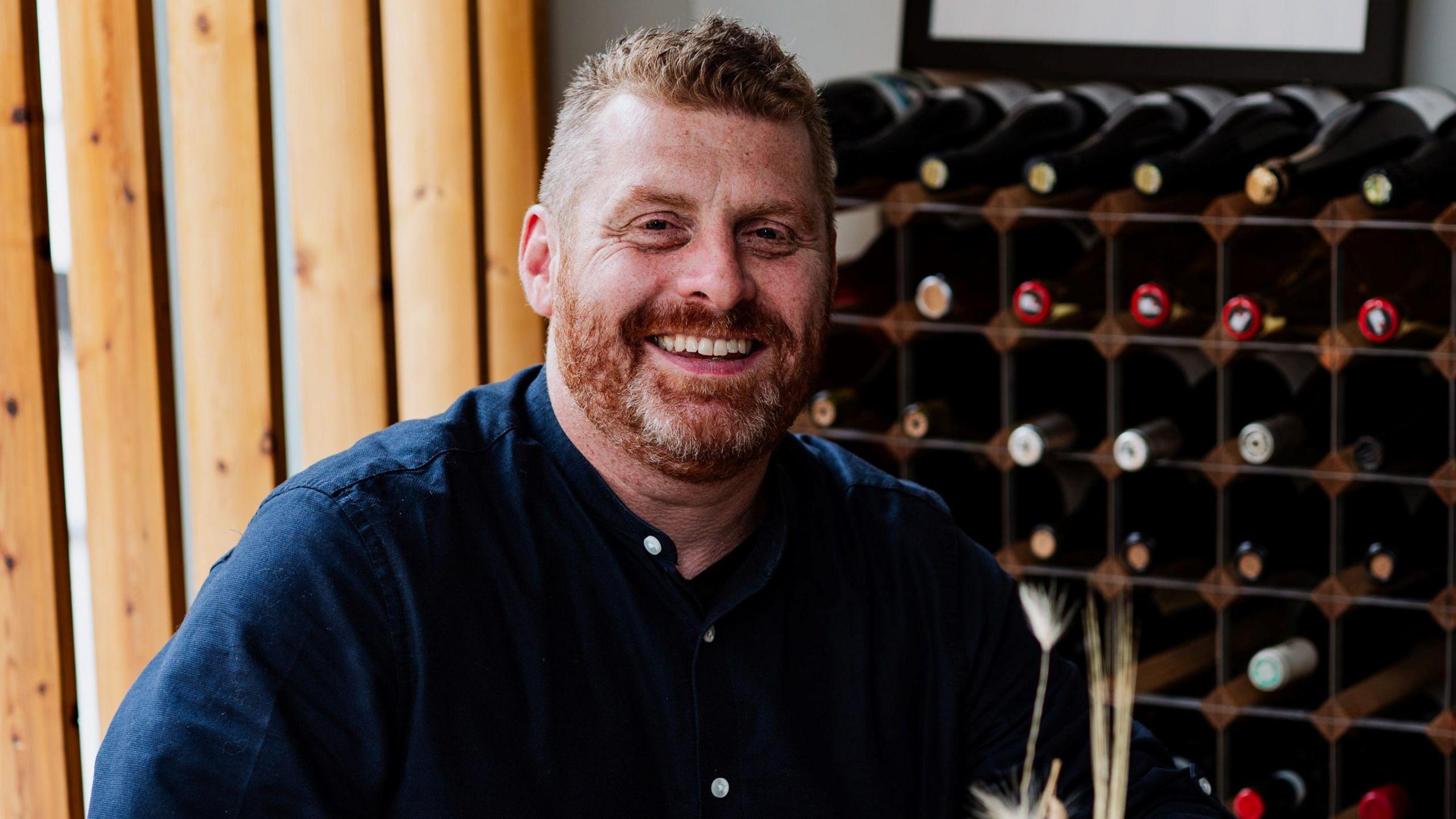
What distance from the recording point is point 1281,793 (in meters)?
1.97

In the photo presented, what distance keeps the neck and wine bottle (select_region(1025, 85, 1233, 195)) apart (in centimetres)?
79

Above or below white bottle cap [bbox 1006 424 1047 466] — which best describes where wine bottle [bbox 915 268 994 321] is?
above

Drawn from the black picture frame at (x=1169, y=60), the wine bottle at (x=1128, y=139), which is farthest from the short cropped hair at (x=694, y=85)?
the black picture frame at (x=1169, y=60)

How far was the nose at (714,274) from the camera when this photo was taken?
120 cm

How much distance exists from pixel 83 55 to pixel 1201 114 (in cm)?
139

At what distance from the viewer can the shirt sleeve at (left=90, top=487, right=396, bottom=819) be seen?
102 cm

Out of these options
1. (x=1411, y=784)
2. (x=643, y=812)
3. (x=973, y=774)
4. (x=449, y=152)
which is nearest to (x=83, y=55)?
(x=449, y=152)

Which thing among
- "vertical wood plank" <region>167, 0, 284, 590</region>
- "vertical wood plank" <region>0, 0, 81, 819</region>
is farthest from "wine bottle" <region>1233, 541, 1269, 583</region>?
"vertical wood plank" <region>0, 0, 81, 819</region>

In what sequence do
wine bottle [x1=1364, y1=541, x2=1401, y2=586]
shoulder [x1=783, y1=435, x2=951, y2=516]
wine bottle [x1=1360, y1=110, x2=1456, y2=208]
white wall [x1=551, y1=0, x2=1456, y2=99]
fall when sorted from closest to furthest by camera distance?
shoulder [x1=783, y1=435, x2=951, y2=516]
wine bottle [x1=1360, y1=110, x2=1456, y2=208]
wine bottle [x1=1364, y1=541, x2=1401, y2=586]
white wall [x1=551, y1=0, x2=1456, y2=99]

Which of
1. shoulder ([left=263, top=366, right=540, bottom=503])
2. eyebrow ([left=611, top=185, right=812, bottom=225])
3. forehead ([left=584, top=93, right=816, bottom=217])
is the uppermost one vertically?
forehead ([left=584, top=93, right=816, bottom=217])

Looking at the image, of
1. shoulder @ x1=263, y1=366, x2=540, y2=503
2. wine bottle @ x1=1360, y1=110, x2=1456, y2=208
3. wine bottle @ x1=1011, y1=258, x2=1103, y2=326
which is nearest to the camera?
shoulder @ x1=263, y1=366, x2=540, y2=503

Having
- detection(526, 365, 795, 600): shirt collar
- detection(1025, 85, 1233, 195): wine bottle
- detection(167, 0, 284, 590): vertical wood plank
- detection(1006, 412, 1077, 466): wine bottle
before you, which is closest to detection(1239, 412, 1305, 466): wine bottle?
detection(1006, 412, 1077, 466): wine bottle

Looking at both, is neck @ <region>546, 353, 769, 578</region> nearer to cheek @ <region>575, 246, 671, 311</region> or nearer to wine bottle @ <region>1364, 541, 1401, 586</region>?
cheek @ <region>575, 246, 671, 311</region>

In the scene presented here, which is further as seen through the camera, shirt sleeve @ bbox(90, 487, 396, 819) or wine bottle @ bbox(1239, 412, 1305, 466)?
wine bottle @ bbox(1239, 412, 1305, 466)
